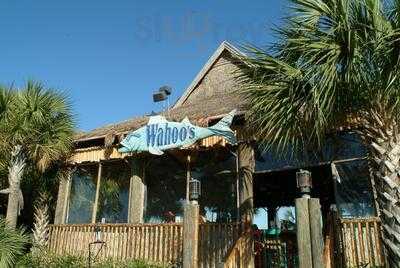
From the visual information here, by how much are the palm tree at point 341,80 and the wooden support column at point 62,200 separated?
846cm

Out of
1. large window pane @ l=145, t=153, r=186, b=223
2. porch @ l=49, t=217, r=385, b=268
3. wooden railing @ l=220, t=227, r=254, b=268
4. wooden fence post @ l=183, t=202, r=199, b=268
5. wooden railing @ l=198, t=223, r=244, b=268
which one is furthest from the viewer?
large window pane @ l=145, t=153, r=186, b=223

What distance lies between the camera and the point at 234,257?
965 centimetres

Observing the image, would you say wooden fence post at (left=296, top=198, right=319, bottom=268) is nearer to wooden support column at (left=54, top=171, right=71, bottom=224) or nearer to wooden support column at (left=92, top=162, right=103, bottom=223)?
wooden support column at (left=92, top=162, right=103, bottom=223)

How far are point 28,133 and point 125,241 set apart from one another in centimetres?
433

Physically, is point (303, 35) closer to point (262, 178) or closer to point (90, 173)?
point (262, 178)

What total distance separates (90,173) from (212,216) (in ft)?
15.9

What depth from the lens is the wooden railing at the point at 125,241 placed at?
11180 millimetres

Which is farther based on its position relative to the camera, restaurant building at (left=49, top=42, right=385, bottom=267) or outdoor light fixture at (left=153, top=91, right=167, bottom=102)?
outdoor light fixture at (left=153, top=91, right=167, bottom=102)

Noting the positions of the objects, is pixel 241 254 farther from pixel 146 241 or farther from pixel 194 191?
pixel 146 241

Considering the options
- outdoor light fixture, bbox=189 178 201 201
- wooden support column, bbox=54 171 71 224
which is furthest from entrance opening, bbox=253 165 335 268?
wooden support column, bbox=54 171 71 224

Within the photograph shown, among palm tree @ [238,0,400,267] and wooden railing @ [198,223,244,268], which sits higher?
palm tree @ [238,0,400,267]

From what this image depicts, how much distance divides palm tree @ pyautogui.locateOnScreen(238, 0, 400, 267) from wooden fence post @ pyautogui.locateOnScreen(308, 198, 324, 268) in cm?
90

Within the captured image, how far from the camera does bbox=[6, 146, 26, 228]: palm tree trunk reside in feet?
42.2

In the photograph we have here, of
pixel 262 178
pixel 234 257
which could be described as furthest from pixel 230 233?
pixel 262 178
